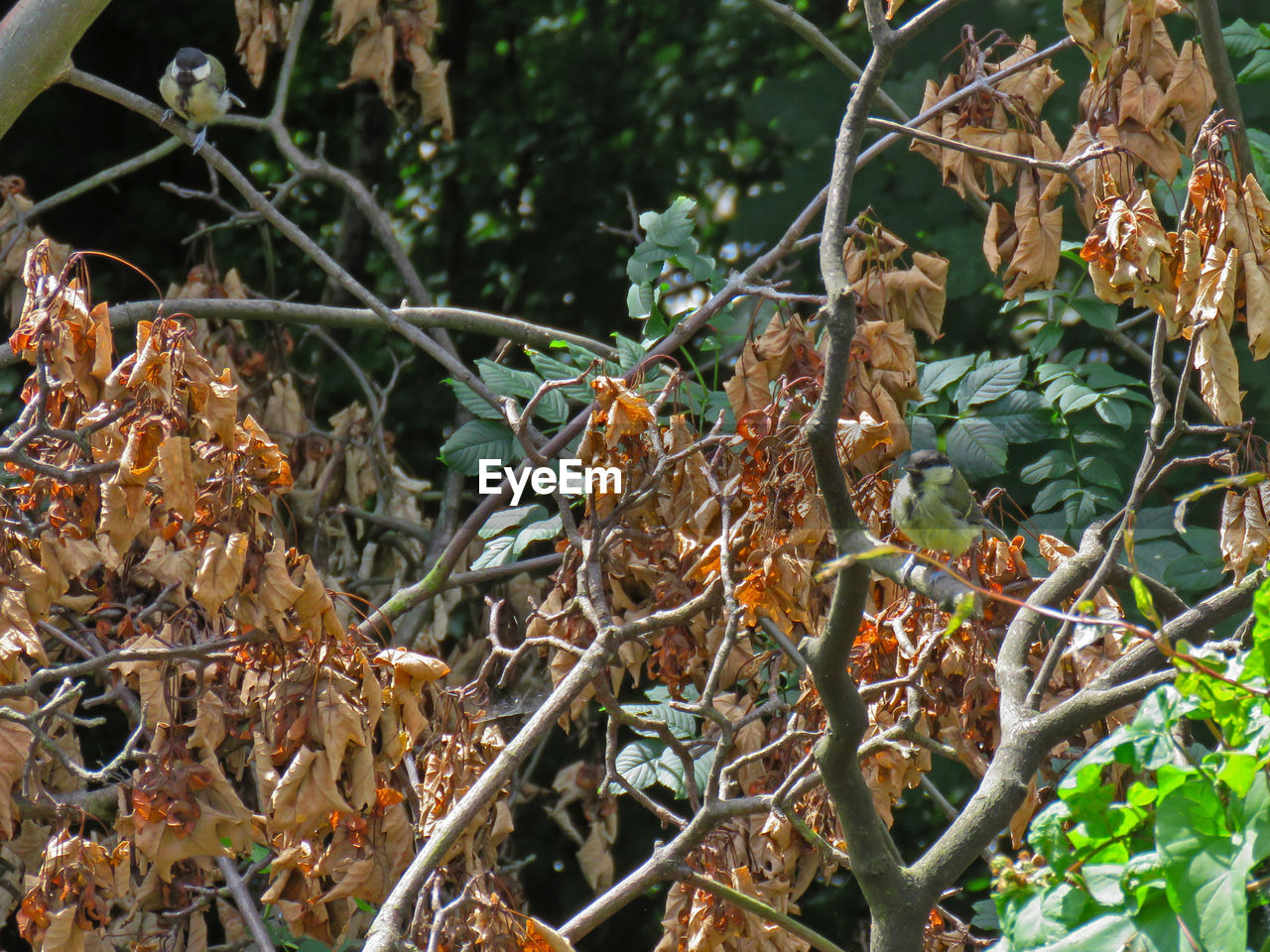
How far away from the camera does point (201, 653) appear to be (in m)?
2.70

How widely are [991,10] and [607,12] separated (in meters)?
2.04

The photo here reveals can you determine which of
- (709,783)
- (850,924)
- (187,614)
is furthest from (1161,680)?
(850,924)

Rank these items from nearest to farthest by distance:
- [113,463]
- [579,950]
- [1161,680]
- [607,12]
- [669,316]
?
[1161,680] < [113,463] < [669,316] < [579,950] < [607,12]

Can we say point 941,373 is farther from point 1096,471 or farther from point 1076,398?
point 1096,471

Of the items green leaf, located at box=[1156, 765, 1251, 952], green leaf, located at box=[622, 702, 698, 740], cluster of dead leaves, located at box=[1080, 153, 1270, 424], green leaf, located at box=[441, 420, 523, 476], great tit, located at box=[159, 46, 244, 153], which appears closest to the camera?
green leaf, located at box=[1156, 765, 1251, 952]

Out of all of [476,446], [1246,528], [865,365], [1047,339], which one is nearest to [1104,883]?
[1246,528]

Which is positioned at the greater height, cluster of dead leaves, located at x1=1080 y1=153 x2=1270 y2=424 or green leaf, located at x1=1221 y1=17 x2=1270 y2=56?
green leaf, located at x1=1221 y1=17 x2=1270 y2=56

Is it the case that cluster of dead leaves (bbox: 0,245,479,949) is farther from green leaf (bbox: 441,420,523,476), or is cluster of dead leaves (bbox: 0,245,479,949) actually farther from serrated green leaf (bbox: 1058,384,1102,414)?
serrated green leaf (bbox: 1058,384,1102,414)

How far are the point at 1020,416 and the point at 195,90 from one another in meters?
Result: 2.74

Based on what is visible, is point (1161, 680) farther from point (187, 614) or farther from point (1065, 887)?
point (187, 614)

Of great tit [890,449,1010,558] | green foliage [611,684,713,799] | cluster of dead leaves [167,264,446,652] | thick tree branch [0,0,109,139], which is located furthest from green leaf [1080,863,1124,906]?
cluster of dead leaves [167,264,446,652]

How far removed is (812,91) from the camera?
5.18 metres

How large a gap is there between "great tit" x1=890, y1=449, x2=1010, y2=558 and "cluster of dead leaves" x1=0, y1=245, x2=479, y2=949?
3.29 feet

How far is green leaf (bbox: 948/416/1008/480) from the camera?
11.0ft
